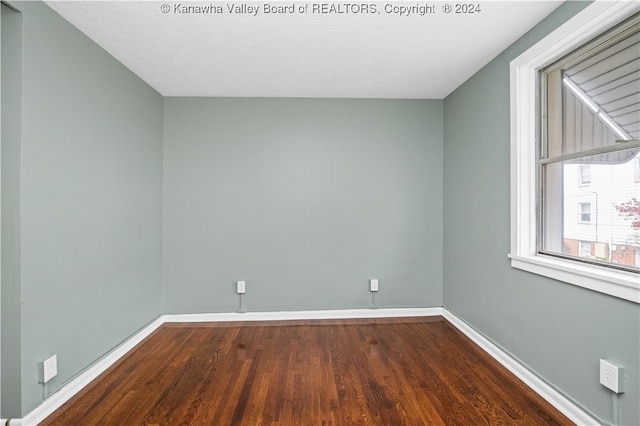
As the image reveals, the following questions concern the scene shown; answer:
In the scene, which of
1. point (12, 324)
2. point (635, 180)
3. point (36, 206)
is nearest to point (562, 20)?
point (635, 180)

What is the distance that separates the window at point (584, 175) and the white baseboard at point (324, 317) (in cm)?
128

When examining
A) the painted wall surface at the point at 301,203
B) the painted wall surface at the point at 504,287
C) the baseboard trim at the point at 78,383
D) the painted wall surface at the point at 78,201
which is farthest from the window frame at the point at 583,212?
the baseboard trim at the point at 78,383

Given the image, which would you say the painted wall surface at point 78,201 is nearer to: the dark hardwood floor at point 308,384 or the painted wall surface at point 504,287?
the dark hardwood floor at point 308,384

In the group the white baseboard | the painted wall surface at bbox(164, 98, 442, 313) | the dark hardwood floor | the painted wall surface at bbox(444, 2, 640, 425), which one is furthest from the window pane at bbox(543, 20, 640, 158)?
the dark hardwood floor

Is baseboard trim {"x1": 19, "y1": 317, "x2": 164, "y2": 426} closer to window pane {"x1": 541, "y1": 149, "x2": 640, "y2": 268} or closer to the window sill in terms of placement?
the window sill

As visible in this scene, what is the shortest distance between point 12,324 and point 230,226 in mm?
1832

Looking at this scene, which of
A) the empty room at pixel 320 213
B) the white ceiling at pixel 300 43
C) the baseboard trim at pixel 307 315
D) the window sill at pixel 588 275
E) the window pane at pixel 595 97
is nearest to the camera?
the window sill at pixel 588 275

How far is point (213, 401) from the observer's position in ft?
6.23

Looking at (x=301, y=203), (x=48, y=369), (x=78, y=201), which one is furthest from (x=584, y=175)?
(x=48, y=369)

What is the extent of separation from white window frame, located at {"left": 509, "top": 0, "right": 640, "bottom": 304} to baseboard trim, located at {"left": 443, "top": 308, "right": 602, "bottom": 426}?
700 millimetres

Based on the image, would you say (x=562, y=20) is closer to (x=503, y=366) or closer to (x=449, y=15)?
(x=449, y=15)

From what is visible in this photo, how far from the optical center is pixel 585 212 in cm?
180

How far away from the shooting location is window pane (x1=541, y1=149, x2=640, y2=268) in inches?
61.2

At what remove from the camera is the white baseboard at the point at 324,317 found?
1732mm
